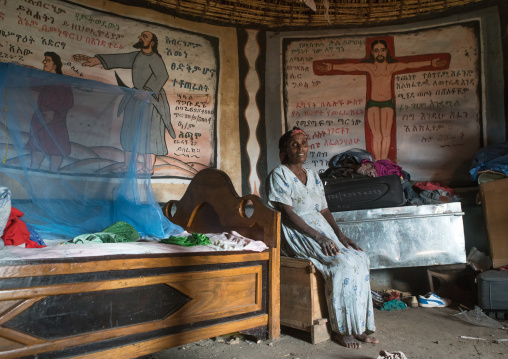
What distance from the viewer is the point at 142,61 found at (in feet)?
14.8

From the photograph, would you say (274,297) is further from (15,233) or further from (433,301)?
(433,301)

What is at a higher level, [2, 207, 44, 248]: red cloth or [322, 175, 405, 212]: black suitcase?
[322, 175, 405, 212]: black suitcase

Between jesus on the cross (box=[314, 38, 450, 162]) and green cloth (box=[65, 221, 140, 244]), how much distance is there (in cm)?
321

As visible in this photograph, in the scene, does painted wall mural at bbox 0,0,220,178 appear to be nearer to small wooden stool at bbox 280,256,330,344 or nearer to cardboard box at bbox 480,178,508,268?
small wooden stool at bbox 280,256,330,344

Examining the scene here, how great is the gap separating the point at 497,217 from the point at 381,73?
2253 millimetres

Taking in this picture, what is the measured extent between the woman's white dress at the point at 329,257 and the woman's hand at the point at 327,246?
0.03 meters

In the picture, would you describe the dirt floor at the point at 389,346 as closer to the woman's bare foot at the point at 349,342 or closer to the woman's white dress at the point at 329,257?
the woman's bare foot at the point at 349,342

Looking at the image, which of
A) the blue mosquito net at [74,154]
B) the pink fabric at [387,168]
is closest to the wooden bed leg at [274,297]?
the blue mosquito net at [74,154]

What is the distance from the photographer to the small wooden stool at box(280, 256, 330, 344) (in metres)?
2.73

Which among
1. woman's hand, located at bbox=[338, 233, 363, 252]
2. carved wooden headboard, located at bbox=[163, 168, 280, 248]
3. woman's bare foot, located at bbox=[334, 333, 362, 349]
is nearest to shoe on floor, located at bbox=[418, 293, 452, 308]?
woman's hand, located at bbox=[338, 233, 363, 252]

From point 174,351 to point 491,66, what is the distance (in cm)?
468

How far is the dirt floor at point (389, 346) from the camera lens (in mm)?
2490

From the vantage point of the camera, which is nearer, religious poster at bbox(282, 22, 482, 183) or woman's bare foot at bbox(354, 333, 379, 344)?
woman's bare foot at bbox(354, 333, 379, 344)

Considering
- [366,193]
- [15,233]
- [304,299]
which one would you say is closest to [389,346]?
[304,299]
